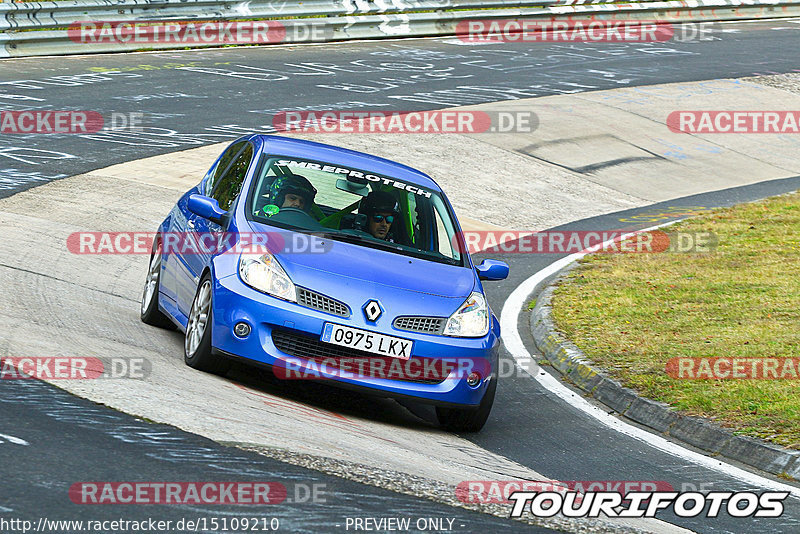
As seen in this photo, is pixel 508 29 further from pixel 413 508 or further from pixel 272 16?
pixel 413 508

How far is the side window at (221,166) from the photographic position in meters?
9.36

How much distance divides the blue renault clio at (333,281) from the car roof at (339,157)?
2 cm

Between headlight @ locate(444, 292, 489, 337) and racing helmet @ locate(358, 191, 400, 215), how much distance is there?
1052 millimetres

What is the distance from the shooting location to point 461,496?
5859 millimetres

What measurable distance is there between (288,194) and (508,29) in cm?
2219

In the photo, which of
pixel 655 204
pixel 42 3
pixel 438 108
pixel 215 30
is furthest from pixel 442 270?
pixel 215 30

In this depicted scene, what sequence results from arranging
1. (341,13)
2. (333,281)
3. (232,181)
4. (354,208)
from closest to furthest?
(333,281), (354,208), (232,181), (341,13)

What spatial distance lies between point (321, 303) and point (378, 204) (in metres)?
1.51

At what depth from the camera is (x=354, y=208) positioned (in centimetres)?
864

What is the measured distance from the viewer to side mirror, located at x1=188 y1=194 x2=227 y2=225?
8.34 metres

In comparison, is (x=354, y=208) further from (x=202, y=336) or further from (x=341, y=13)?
(x=341, y=13)

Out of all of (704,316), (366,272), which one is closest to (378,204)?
(366,272)

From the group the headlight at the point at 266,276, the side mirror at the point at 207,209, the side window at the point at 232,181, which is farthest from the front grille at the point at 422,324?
the side window at the point at 232,181

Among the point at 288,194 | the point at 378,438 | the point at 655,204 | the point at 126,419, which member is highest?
the point at 288,194
